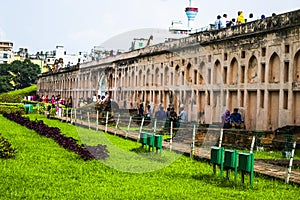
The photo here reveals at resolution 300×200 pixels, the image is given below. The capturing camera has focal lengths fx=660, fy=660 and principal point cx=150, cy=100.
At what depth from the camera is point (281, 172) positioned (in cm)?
1437

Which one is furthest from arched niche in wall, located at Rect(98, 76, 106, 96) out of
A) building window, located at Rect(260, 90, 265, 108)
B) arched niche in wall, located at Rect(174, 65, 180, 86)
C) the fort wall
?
building window, located at Rect(260, 90, 265, 108)

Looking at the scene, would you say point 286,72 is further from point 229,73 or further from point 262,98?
point 229,73

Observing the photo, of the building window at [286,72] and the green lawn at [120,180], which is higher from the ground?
the building window at [286,72]

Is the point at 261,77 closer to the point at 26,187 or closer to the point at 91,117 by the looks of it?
the point at 91,117

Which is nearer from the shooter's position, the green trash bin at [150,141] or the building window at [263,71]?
the green trash bin at [150,141]

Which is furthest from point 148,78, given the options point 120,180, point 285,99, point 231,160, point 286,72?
point 120,180

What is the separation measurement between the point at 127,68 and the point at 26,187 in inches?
1424

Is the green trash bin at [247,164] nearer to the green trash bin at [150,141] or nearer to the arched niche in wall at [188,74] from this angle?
the green trash bin at [150,141]

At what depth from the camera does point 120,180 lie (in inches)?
503

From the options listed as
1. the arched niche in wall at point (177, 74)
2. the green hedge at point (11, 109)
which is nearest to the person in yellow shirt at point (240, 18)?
the arched niche in wall at point (177, 74)

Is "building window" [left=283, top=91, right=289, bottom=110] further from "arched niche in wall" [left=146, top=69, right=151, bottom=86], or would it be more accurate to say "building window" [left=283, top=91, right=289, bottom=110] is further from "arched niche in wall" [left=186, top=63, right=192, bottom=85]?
"arched niche in wall" [left=146, top=69, right=151, bottom=86]

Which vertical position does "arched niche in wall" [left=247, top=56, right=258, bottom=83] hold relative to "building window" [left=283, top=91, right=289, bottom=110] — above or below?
above

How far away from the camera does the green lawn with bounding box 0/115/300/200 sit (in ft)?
36.3

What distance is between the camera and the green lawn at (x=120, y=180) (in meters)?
11.1
